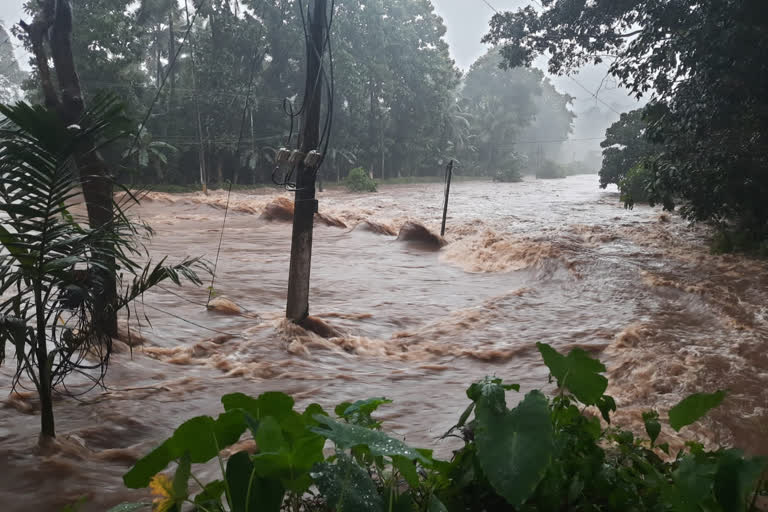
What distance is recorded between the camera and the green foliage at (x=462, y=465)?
4.48ft

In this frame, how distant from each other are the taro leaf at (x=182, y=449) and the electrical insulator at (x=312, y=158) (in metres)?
4.86

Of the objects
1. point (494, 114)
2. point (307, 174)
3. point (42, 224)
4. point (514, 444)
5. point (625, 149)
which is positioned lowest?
point (514, 444)

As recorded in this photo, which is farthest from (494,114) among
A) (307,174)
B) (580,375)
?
(580,375)

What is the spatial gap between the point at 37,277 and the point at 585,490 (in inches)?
103

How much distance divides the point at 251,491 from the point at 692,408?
1356mm

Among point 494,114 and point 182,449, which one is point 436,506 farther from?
point 494,114

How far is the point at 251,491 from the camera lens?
137cm

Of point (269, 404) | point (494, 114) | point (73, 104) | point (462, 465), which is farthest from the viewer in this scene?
point (494, 114)

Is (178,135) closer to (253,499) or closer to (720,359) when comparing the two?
(720,359)

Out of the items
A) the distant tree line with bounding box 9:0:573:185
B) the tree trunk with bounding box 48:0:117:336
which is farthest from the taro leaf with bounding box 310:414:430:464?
the distant tree line with bounding box 9:0:573:185

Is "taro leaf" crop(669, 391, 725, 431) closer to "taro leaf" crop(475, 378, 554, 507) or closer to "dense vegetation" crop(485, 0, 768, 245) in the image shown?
"taro leaf" crop(475, 378, 554, 507)

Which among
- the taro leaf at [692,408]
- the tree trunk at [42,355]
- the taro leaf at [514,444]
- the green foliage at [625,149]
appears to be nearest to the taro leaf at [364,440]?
the taro leaf at [514,444]

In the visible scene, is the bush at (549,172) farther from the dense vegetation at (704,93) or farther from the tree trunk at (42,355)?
the tree trunk at (42,355)

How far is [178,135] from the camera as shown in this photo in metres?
29.5
